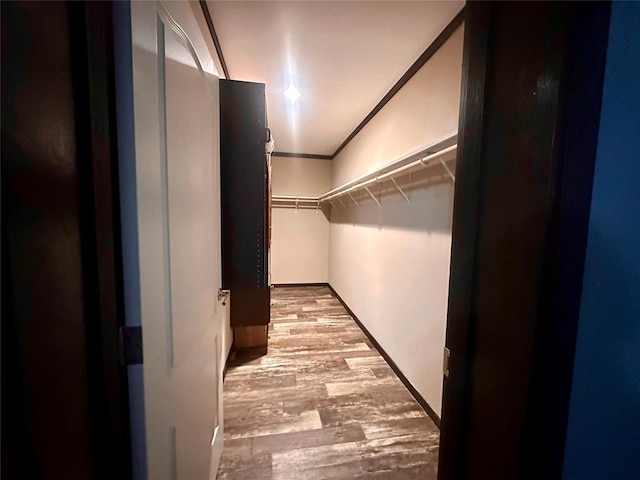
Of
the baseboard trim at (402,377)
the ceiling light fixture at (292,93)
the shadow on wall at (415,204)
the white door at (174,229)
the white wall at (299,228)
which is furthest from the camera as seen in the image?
the white wall at (299,228)

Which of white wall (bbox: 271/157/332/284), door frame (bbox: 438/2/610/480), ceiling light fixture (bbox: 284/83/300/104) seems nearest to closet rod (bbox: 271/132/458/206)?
door frame (bbox: 438/2/610/480)

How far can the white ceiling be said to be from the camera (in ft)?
4.97

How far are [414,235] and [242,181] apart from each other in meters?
1.32

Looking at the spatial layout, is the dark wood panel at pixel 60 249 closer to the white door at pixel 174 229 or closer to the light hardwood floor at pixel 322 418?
the white door at pixel 174 229

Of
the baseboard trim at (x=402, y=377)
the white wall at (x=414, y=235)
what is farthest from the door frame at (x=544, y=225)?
the baseboard trim at (x=402, y=377)

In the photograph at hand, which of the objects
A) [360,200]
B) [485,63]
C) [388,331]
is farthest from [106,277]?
[360,200]

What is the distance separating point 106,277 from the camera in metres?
0.58

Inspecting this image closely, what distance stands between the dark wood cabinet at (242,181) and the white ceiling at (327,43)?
46 cm

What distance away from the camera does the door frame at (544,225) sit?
1.47 feet

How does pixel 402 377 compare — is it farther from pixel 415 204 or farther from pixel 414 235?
pixel 415 204

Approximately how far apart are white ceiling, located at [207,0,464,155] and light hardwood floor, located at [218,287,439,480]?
100 inches

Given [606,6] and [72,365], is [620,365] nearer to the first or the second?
[606,6]

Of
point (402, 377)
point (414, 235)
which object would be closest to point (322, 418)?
point (402, 377)

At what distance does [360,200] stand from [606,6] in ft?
9.55
